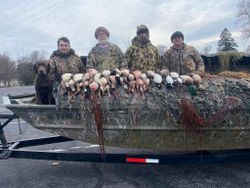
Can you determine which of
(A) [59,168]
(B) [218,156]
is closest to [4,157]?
(A) [59,168]

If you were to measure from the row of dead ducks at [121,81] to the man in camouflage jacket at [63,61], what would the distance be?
3.74ft

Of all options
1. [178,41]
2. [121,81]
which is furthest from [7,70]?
[121,81]

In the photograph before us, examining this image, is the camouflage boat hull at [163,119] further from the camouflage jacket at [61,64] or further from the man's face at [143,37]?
the man's face at [143,37]

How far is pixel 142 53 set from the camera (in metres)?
4.90

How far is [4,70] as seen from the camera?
69562 millimetres

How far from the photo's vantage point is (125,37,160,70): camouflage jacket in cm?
488

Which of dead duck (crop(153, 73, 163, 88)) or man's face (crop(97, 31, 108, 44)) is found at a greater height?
man's face (crop(97, 31, 108, 44))

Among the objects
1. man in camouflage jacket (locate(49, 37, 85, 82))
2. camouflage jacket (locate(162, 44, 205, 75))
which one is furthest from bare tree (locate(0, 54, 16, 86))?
camouflage jacket (locate(162, 44, 205, 75))

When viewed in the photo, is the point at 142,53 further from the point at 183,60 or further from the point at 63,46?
the point at 63,46

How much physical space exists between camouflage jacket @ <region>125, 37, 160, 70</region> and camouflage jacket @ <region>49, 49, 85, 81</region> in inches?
37.4

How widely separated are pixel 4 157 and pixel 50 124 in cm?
80

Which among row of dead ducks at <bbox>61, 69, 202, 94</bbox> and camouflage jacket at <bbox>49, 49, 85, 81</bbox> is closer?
row of dead ducks at <bbox>61, 69, 202, 94</bbox>

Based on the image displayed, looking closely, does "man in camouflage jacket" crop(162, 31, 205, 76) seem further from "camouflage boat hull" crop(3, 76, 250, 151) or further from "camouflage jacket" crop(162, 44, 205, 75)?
"camouflage boat hull" crop(3, 76, 250, 151)

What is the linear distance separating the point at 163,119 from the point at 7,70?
7269cm
